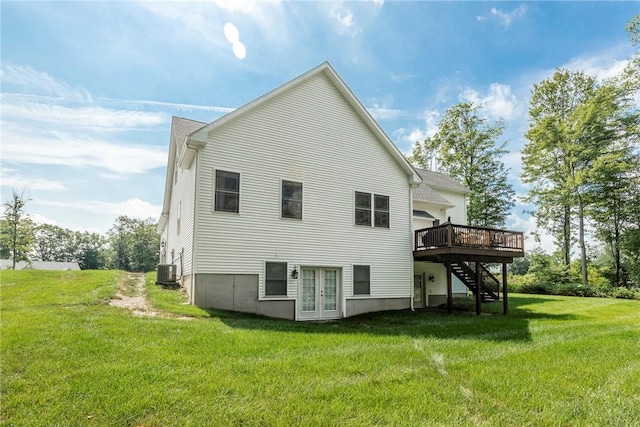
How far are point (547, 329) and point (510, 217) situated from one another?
2439cm

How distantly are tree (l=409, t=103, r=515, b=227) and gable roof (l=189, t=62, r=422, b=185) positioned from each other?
18.7 m

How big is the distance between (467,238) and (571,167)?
18.9 meters

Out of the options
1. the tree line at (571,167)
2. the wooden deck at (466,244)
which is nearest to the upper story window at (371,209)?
the wooden deck at (466,244)

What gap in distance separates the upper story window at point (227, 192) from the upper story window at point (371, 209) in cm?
469

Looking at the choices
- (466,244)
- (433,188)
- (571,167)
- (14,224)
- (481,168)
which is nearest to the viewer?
(466,244)

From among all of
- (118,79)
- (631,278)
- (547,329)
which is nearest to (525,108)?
(631,278)

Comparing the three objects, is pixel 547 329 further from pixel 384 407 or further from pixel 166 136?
pixel 166 136

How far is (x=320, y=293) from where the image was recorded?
13039 mm

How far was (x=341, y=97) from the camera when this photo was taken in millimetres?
14344

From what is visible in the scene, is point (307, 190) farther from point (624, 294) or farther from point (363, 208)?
point (624, 294)

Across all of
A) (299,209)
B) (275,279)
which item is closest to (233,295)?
(275,279)

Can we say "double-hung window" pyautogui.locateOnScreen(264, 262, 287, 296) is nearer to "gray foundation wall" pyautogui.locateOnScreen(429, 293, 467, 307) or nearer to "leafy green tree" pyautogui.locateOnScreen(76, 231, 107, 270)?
"gray foundation wall" pyautogui.locateOnScreen(429, 293, 467, 307)

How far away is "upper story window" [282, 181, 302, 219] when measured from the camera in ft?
41.0

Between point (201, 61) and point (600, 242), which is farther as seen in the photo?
point (600, 242)
